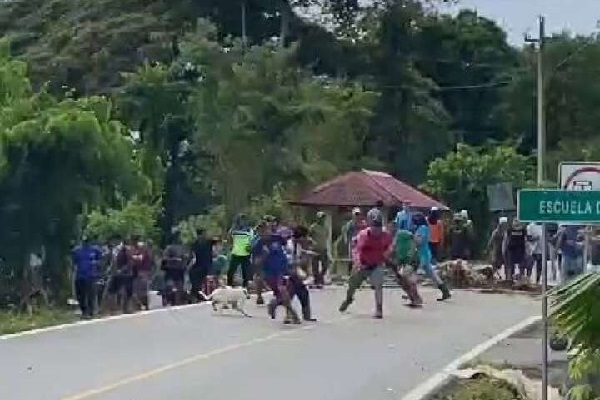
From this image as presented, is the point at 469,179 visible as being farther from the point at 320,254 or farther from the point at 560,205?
the point at 560,205

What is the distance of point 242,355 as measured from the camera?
64.0ft

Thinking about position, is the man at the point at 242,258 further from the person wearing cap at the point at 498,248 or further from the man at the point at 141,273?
the person wearing cap at the point at 498,248

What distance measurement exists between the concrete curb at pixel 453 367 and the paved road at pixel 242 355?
0.18 m

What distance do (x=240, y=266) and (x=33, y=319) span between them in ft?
21.9

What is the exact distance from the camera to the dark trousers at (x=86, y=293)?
26875 mm

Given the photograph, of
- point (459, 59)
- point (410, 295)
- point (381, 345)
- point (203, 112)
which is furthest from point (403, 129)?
point (381, 345)

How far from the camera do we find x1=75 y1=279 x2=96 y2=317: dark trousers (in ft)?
88.2

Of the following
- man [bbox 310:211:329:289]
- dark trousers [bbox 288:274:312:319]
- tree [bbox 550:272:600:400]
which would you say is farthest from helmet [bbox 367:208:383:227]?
tree [bbox 550:272:600:400]

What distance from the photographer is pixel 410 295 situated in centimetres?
2755

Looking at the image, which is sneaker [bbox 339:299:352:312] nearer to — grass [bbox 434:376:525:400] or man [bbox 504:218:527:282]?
man [bbox 504:218:527:282]

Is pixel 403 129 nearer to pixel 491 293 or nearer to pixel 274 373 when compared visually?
pixel 491 293

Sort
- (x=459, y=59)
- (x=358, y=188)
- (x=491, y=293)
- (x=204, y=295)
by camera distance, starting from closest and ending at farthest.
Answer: (x=204, y=295)
(x=491, y=293)
(x=358, y=188)
(x=459, y=59)

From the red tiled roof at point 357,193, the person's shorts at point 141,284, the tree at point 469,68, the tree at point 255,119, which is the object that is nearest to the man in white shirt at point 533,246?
the red tiled roof at point 357,193

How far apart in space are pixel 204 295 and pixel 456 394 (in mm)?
14295
